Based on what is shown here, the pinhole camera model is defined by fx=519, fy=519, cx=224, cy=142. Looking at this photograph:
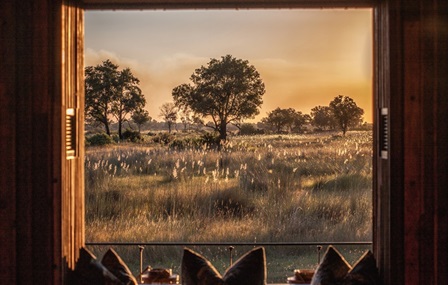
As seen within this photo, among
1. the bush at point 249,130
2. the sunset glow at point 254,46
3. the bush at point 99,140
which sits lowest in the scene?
the bush at point 99,140

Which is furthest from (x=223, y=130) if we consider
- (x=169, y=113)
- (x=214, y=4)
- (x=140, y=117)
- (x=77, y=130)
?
(x=77, y=130)

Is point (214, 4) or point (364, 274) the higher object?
point (214, 4)

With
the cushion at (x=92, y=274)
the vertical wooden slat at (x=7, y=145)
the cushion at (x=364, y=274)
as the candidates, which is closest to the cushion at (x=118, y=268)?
the cushion at (x=92, y=274)

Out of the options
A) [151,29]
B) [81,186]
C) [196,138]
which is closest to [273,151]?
[196,138]

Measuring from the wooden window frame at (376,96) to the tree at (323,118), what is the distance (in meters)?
5.14

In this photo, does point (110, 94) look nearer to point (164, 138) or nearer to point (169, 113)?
point (169, 113)

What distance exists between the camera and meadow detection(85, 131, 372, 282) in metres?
6.48

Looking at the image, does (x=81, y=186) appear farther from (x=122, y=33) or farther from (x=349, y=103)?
(x=349, y=103)

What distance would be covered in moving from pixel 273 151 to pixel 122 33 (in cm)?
282

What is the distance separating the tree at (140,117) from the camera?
7.73m

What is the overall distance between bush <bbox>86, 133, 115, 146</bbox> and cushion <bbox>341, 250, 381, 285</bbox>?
17.6 ft

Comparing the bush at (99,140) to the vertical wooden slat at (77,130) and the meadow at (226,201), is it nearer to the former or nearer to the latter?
the meadow at (226,201)

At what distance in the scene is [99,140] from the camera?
24.2 feet

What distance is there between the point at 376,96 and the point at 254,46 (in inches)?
203
